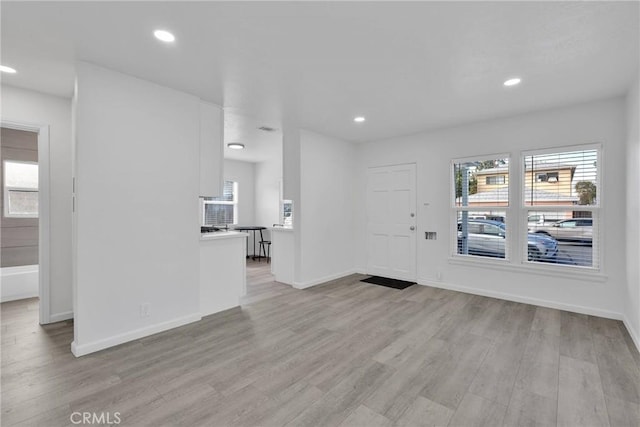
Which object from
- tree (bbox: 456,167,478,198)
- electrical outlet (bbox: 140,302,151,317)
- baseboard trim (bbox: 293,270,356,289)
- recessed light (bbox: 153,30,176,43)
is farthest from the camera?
baseboard trim (bbox: 293,270,356,289)

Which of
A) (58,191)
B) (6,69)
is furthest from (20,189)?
(6,69)

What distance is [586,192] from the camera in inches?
143

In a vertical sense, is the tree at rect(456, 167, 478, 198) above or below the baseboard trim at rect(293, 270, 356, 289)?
above

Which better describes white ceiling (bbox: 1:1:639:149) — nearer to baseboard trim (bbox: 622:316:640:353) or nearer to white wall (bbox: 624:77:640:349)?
white wall (bbox: 624:77:640:349)

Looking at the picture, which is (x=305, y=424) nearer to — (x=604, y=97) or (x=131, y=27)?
(x=131, y=27)

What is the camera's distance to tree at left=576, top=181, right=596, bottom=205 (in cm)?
359

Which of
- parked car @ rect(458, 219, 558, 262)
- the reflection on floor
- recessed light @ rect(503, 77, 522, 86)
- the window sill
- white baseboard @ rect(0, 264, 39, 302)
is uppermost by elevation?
recessed light @ rect(503, 77, 522, 86)

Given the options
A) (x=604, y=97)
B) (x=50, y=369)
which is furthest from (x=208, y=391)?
(x=604, y=97)

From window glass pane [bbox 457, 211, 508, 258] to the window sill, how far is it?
0.11 m

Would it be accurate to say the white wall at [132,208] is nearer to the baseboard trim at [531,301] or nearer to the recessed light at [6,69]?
the recessed light at [6,69]

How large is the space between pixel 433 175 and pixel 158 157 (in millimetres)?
4009

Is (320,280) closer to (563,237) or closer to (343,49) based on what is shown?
(563,237)

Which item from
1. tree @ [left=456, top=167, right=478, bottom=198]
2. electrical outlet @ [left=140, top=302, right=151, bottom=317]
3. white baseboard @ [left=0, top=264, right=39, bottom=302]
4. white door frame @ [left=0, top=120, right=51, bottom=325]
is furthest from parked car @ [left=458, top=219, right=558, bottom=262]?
white baseboard @ [left=0, top=264, right=39, bottom=302]

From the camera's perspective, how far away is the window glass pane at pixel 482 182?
4.23 meters
